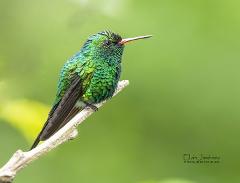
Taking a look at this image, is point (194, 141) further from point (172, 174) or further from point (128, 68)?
point (128, 68)

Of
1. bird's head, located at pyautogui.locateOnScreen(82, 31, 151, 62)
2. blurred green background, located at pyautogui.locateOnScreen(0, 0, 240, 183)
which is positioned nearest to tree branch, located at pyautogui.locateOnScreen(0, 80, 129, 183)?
bird's head, located at pyautogui.locateOnScreen(82, 31, 151, 62)

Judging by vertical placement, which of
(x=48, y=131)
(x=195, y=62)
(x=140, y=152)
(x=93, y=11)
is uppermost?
(x=195, y=62)

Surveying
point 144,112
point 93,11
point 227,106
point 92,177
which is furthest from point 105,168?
point 93,11

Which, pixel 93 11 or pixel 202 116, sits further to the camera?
pixel 202 116

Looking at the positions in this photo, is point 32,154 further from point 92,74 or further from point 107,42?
point 107,42

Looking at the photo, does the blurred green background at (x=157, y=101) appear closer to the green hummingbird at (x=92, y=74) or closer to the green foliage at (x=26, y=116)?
the green hummingbird at (x=92, y=74)

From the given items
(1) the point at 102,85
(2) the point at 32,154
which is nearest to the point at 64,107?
(1) the point at 102,85

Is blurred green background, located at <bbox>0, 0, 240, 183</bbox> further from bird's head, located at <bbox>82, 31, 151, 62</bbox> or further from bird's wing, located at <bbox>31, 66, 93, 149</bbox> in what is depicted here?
bird's wing, located at <bbox>31, 66, 93, 149</bbox>
